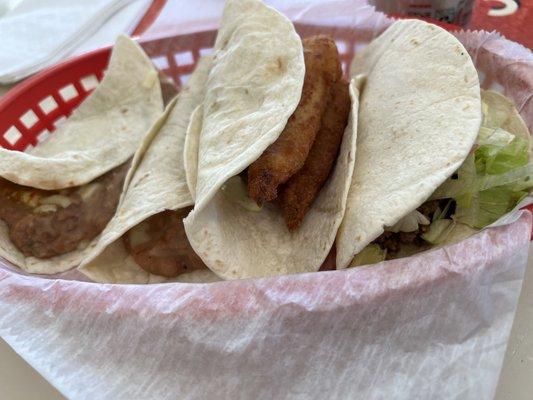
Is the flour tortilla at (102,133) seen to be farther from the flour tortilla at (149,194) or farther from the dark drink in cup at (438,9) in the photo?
the dark drink in cup at (438,9)

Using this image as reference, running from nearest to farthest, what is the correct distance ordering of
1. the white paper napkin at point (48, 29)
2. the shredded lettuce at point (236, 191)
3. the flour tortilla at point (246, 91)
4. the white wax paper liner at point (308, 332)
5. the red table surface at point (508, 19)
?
the white wax paper liner at point (308, 332) < the flour tortilla at point (246, 91) < the shredded lettuce at point (236, 191) < the red table surface at point (508, 19) < the white paper napkin at point (48, 29)

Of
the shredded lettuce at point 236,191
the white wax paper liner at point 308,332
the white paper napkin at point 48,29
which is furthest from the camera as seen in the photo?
the white paper napkin at point 48,29

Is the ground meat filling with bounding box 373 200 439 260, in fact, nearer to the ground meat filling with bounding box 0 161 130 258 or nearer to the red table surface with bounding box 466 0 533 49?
the ground meat filling with bounding box 0 161 130 258

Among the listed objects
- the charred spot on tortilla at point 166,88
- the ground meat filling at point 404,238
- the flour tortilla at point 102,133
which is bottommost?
the ground meat filling at point 404,238

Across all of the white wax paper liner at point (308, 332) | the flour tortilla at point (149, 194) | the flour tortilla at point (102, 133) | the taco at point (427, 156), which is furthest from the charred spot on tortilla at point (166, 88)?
the white wax paper liner at point (308, 332)

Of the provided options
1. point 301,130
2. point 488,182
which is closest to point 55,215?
point 301,130

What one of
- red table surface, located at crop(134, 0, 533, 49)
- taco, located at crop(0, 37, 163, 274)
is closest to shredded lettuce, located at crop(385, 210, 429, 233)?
taco, located at crop(0, 37, 163, 274)

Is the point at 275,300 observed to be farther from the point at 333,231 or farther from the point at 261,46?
the point at 261,46

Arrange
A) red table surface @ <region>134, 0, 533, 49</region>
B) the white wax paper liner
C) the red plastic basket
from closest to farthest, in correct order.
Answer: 1. the white wax paper liner
2. the red plastic basket
3. red table surface @ <region>134, 0, 533, 49</region>

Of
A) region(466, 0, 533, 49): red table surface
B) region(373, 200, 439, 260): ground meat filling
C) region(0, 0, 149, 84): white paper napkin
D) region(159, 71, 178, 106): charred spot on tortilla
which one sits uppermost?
region(0, 0, 149, 84): white paper napkin
